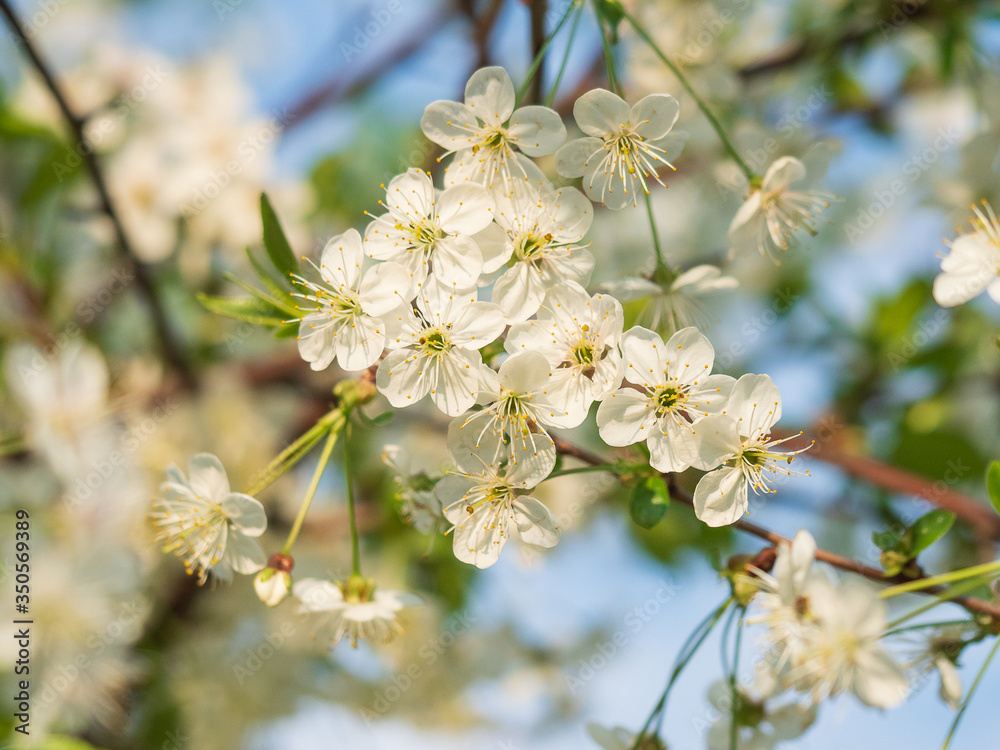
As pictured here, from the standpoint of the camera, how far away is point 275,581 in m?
1.02

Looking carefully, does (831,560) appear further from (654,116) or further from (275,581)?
(275,581)

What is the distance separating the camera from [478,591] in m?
2.29

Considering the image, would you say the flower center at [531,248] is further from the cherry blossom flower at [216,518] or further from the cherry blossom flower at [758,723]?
the cherry blossom flower at [758,723]

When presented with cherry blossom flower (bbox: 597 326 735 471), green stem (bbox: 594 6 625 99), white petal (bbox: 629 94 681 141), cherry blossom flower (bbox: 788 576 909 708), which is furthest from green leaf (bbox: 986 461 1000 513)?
green stem (bbox: 594 6 625 99)

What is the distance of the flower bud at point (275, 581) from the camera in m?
1.01

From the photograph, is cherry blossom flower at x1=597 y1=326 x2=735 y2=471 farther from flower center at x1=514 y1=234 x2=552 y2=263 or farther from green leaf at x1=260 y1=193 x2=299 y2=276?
green leaf at x1=260 y1=193 x2=299 y2=276

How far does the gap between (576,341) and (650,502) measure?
22 cm

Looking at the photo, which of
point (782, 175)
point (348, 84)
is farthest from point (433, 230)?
point (348, 84)

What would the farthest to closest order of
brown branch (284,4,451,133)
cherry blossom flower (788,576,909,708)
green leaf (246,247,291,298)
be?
brown branch (284,4,451,133)
green leaf (246,247,291,298)
cherry blossom flower (788,576,909,708)

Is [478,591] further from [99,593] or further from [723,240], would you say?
[723,240]

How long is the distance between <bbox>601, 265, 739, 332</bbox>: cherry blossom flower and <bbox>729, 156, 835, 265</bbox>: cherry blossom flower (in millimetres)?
100

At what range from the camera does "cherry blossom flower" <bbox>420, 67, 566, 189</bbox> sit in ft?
3.17

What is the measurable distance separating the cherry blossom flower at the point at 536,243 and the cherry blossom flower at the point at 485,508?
0.18 meters

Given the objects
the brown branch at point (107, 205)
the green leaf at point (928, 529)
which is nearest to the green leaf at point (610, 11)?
the green leaf at point (928, 529)
